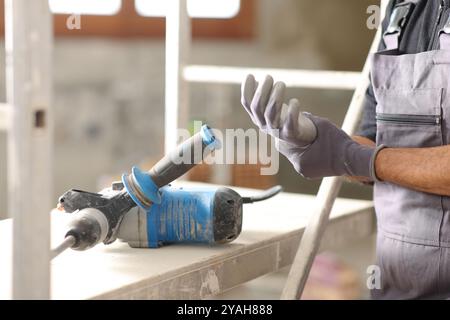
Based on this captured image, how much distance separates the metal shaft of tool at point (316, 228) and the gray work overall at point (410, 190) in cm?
10

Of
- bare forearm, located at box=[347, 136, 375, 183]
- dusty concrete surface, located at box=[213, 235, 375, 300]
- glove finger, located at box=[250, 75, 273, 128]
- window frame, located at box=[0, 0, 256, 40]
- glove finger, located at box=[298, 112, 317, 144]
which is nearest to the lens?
glove finger, located at box=[250, 75, 273, 128]

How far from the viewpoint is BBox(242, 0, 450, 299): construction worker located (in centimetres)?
137

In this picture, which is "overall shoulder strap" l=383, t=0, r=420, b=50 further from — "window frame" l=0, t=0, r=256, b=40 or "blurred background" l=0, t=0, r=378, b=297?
"window frame" l=0, t=0, r=256, b=40

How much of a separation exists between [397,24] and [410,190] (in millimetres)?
350

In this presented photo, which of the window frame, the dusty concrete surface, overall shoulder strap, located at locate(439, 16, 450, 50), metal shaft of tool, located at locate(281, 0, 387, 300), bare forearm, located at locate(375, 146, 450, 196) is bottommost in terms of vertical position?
the dusty concrete surface

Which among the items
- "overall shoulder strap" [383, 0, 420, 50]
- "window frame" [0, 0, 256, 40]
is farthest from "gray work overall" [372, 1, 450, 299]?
"window frame" [0, 0, 256, 40]

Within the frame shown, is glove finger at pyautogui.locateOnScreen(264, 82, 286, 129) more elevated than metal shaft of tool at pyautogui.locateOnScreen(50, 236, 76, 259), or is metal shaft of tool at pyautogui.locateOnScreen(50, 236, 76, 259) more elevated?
glove finger at pyautogui.locateOnScreen(264, 82, 286, 129)

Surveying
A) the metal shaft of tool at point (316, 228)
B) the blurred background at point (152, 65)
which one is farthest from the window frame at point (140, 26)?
the metal shaft of tool at point (316, 228)

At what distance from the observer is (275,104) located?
127cm

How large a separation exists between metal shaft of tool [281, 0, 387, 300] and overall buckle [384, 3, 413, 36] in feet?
0.33

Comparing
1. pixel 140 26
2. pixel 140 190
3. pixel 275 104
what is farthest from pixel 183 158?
pixel 140 26

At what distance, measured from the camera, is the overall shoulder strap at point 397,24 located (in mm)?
1514

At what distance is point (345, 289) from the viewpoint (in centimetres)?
337
